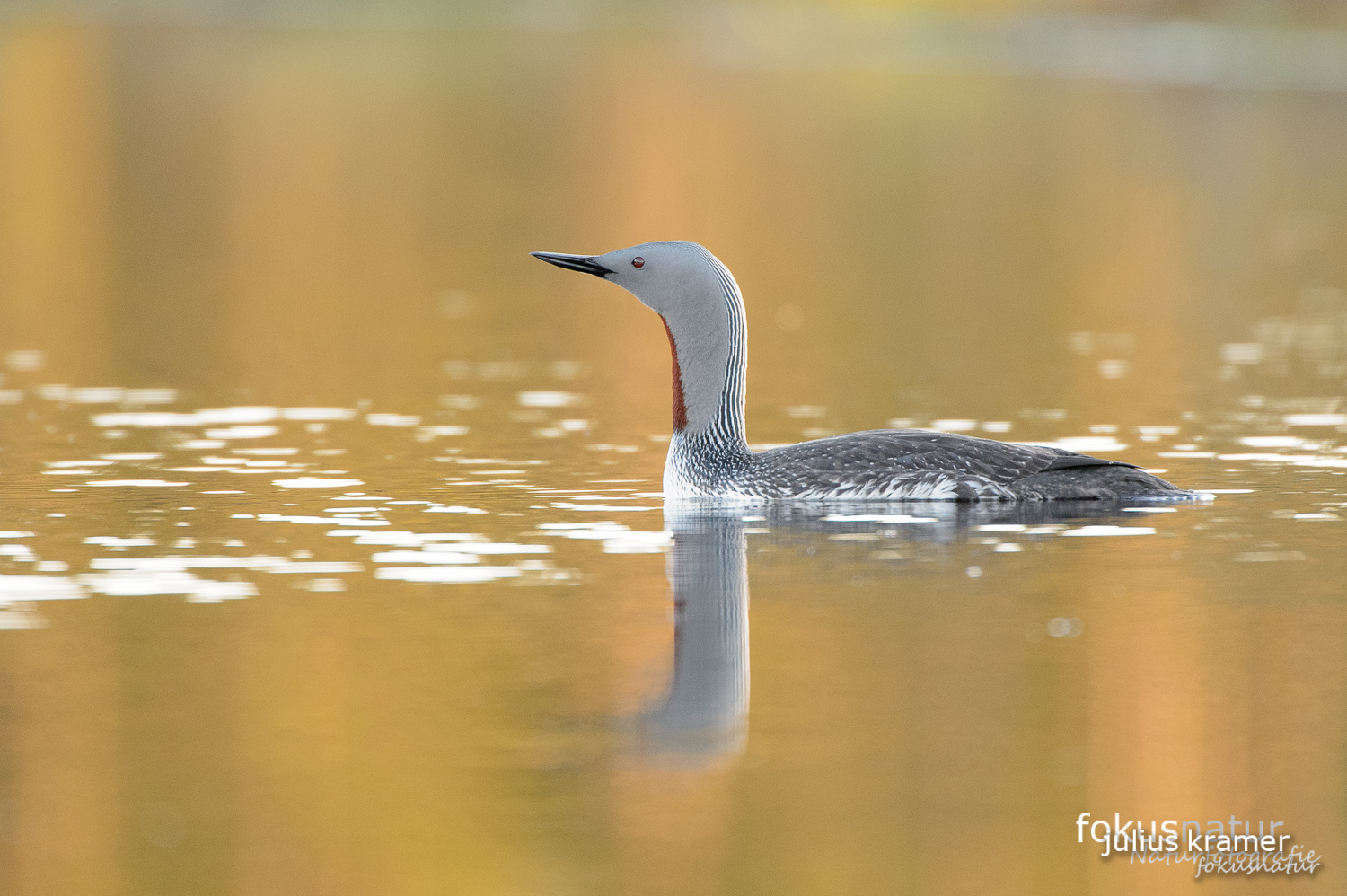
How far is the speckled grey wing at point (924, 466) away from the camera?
1031 cm

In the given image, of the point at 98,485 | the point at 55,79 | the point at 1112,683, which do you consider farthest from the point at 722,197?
the point at 55,79

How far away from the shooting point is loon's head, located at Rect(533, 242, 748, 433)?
35.4 ft

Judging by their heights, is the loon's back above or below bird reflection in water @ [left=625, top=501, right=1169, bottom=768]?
above

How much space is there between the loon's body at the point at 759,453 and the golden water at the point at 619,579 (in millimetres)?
248

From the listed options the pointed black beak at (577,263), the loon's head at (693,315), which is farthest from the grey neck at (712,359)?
the pointed black beak at (577,263)

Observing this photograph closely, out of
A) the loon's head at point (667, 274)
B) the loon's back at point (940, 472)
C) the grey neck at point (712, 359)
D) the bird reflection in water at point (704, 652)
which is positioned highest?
the loon's head at point (667, 274)

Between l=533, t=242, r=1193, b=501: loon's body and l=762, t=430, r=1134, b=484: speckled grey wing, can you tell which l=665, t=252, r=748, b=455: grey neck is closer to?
l=533, t=242, r=1193, b=501: loon's body

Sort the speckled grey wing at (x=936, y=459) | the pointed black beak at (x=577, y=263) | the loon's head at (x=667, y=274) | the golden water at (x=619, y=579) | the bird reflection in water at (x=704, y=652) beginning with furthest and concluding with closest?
the loon's head at (x=667, y=274)
the pointed black beak at (x=577, y=263)
the speckled grey wing at (x=936, y=459)
the bird reflection in water at (x=704, y=652)
the golden water at (x=619, y=579)

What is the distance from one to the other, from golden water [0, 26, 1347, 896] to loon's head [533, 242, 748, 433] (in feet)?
1.65

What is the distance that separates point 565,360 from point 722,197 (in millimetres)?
15330

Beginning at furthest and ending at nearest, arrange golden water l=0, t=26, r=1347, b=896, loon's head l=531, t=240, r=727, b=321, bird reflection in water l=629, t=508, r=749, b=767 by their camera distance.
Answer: loon's head l=531, t=240, r=727, b=321 → bird reflection in water l=629, t=508, r=749, b=767 → golden water l=0, t=26, r=1347, b=896

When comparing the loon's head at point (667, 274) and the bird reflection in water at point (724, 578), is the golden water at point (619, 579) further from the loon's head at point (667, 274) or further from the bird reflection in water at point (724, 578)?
the loon's head at point (667, 274)

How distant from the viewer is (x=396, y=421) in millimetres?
13367

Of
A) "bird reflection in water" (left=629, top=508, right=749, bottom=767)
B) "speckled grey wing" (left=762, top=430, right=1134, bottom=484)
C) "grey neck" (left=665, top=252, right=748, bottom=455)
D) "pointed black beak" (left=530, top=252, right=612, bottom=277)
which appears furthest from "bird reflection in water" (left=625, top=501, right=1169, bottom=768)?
"pointed black beak" (left=530, top=252, right=612, bottom=277)
